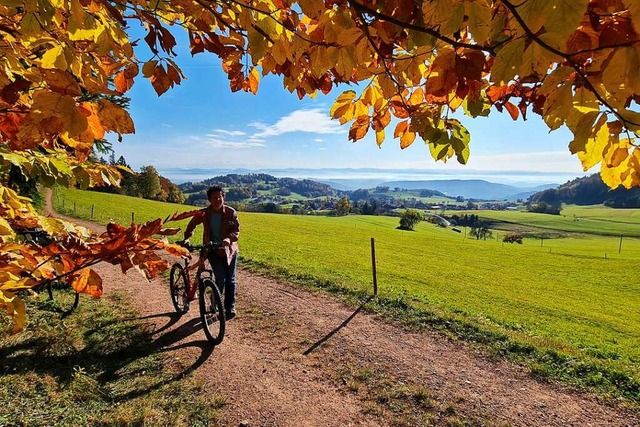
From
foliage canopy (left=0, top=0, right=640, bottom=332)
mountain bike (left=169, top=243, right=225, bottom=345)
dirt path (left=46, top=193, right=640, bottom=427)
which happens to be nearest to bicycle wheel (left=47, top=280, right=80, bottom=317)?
dirt path (left=46, top=193, right=640, bottom=427)

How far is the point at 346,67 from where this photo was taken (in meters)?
1.29

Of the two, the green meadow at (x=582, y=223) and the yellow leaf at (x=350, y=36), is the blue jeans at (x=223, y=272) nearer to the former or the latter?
the yellow leaf at (x=350, y=36)

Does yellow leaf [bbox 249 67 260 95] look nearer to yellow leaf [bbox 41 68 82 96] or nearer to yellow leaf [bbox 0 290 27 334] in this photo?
yellow leaf [bbox 41 68 82 96]

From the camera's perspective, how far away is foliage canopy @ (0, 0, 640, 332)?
0.84 m

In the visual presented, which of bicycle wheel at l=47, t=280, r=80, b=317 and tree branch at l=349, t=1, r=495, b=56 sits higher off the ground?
tree branch at l=349, t=1, r=495, b=56

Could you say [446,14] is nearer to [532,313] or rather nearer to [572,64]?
[572,64]

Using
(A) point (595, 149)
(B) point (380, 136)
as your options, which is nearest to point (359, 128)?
(B) point (380, 136)

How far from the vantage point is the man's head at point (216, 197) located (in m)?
6.16

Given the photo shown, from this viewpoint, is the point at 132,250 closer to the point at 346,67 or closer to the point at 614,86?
the point at 346,67

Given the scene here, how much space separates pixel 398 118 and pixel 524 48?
3.15 feet

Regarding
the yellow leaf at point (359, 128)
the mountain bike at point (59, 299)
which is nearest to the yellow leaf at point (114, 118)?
the yellow leaf at point (359, 128)

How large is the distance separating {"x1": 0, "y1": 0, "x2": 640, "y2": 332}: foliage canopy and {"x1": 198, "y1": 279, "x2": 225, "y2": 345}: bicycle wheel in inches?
152

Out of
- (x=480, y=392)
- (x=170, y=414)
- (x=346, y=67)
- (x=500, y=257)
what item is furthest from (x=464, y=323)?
(x=500, y=257)

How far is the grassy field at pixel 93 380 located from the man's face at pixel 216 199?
2492 mm
